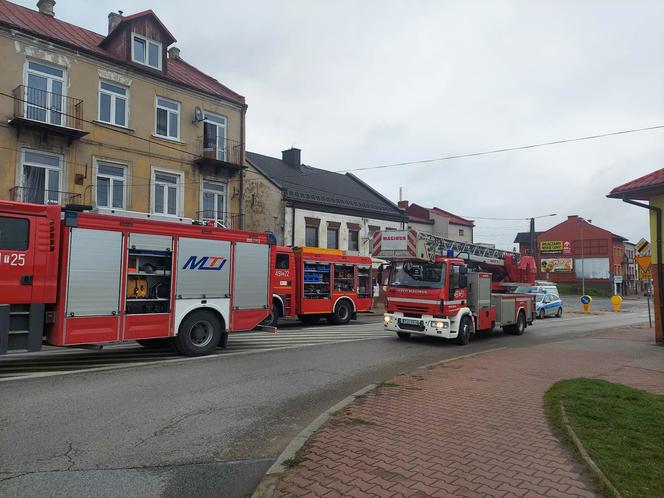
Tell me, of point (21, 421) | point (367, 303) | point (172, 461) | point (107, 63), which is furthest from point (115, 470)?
point (107, 63)

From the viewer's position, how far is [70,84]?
1852 cm

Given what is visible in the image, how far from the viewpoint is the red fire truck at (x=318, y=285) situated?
58.3 feet

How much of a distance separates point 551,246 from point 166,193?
69.5 metres

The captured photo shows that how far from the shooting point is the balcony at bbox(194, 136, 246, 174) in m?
22.4

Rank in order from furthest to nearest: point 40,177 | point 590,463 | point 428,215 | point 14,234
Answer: point 428,215 → point 40,177 → point 14,234 → point 590,463

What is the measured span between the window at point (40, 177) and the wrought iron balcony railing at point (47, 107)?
123cm

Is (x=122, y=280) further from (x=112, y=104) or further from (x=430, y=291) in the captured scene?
(x=112, y=104)

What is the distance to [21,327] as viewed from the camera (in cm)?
824

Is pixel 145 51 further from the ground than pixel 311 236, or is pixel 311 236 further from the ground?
pixel 145 51

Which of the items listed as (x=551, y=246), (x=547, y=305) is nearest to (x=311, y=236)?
(x=547, y=305)

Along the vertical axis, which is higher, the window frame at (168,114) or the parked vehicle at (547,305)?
the window frame at (168,114)

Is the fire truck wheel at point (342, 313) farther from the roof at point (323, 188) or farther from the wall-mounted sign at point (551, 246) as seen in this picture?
the wall-mounted sign at point (551, 246)

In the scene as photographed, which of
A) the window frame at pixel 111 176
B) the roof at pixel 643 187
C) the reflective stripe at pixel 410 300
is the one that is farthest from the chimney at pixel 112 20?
the roof at pixel 643 187

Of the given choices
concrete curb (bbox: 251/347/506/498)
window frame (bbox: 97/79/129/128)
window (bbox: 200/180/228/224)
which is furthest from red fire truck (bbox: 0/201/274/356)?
window (bbox: 200/180/228/224)
